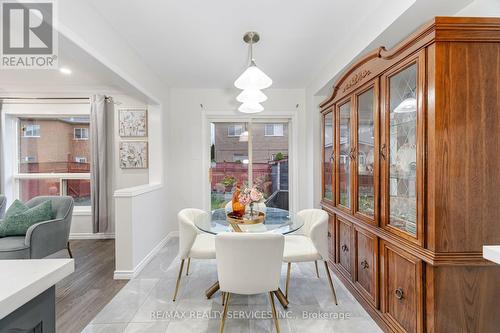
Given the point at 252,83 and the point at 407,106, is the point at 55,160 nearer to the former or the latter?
the point at 252,83

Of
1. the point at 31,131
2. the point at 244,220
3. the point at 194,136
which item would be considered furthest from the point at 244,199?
the point at 31,131

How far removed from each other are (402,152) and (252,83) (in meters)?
1.30

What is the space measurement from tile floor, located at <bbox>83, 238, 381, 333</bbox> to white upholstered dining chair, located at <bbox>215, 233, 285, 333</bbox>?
0.39m

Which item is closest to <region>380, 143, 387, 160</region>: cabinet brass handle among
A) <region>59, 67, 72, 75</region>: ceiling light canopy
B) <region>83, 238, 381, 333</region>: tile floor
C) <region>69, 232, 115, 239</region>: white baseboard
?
<region>83, 238, 381, 333</region>: tile floor

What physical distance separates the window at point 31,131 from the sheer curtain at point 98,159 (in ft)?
3.88

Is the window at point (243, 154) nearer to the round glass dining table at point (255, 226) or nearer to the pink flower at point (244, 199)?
the round glass dining table at point (255, 226)

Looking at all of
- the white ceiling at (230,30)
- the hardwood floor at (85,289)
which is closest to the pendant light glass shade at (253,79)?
the white ceiling at (230,30)

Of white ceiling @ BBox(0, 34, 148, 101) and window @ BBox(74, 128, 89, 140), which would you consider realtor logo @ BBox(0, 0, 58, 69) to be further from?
window @ BBox(74, 128, 89, 140)

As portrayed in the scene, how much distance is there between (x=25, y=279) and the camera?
27.7 inches

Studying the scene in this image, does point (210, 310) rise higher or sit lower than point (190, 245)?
lower

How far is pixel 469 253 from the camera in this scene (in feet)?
4.51

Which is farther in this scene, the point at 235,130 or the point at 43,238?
the point at 235,130

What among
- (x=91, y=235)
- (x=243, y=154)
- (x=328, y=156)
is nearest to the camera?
(x=328, y=156)

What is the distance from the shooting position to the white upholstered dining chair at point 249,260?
1.64 m
